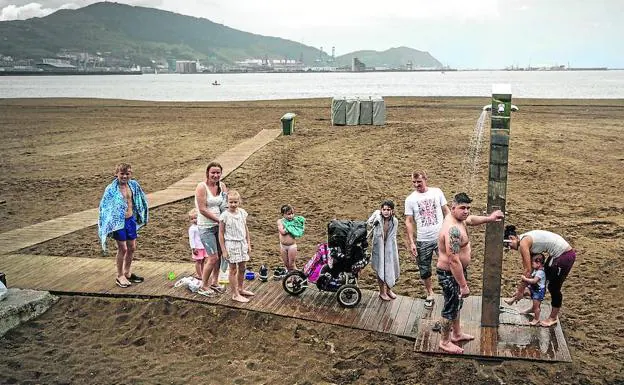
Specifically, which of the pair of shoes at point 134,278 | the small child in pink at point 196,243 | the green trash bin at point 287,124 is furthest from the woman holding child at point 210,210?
the green trash bin at point 287,124

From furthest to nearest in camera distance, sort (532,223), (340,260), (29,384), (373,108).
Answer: (373,108) → (532,223) → (340,260) → (29,384)

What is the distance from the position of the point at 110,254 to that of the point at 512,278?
6568 mm

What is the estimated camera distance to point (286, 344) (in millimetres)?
6555

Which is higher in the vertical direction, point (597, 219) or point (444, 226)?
point (444, 226)

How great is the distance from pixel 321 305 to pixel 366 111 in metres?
19.9

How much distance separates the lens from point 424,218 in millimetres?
7004

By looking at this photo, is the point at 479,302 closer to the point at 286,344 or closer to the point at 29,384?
the point at 286,344

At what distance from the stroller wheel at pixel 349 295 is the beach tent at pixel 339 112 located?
2000 centimetres

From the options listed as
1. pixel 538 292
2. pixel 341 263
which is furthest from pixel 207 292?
pixel 538 292

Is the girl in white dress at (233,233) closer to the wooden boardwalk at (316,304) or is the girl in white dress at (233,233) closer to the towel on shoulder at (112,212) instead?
the wooden boardwalk at (316,304)

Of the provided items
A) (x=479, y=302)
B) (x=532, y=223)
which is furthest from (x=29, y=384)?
(x=532, y=223)

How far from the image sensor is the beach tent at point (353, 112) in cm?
2639

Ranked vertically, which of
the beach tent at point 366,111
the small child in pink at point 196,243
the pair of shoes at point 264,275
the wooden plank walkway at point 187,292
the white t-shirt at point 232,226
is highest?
the beach tent at point 366,111

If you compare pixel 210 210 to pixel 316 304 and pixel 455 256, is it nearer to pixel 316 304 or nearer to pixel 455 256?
pixel 316 304
